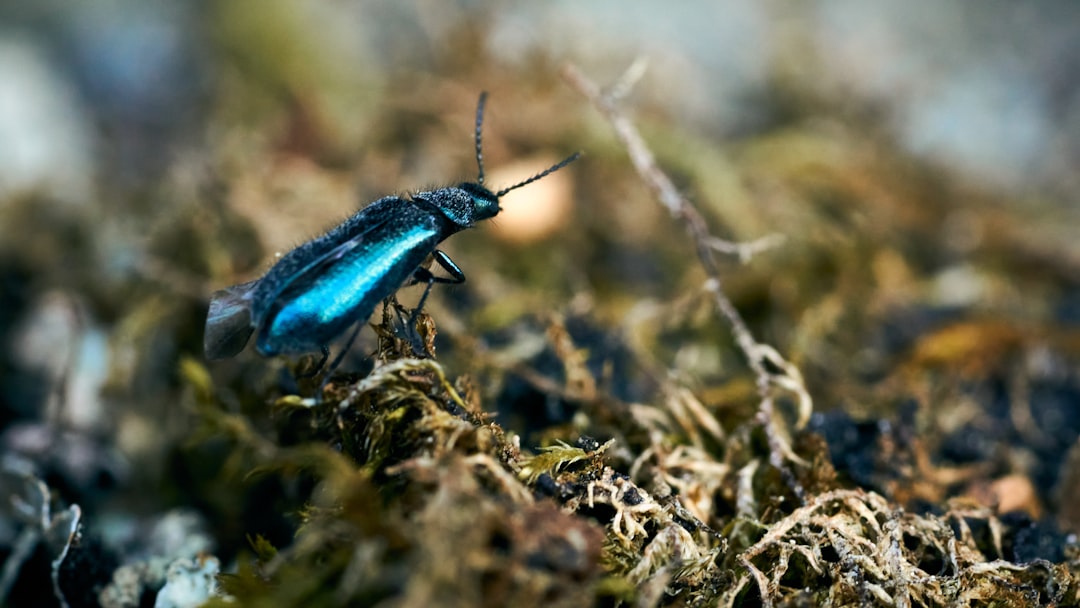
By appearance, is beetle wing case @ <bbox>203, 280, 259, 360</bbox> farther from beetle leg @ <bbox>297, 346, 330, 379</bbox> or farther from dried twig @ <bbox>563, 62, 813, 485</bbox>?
dried twig @ <bbox>563, 62, 813, 485</bbox>

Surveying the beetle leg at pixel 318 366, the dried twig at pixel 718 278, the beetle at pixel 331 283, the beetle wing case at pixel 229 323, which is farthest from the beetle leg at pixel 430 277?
the dried twig at pixel 718 278

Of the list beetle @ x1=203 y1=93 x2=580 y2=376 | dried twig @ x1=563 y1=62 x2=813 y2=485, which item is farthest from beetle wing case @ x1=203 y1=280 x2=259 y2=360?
dried twig @ x1=563 y1=62 x2=813 y2=485

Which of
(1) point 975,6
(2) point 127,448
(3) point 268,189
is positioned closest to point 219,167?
(3) point 268,189

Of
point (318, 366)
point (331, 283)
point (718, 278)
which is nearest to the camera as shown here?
point (331, 283)

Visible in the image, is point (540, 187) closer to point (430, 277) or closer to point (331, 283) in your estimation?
point (430, 277)

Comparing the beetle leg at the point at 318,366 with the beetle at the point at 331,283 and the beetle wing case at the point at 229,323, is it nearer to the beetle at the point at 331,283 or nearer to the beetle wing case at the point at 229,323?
the beetle at the point at 331,283

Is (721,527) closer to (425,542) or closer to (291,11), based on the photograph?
(425,542)

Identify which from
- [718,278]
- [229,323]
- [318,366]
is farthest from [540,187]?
A: [229,323]
